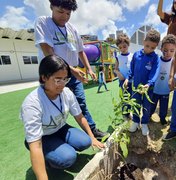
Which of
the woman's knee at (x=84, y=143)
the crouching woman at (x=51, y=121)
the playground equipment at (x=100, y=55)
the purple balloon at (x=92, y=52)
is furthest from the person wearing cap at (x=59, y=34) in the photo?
the purple balloon at (x=92, y=52)

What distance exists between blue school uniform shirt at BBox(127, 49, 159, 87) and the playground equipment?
5624 millimetres

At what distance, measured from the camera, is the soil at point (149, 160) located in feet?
6.61

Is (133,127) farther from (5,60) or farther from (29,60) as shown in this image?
(29,60)

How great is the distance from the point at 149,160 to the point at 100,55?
748cm

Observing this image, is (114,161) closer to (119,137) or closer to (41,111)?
(119,137)

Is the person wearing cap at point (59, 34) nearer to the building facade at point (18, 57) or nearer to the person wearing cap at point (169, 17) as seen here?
the person wearing cap at point (169, 17)

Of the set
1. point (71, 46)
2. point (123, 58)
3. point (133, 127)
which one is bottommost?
point (133, 127)

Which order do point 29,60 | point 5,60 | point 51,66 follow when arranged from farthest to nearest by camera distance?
point 29,60 → point 5,60 → point 51,66

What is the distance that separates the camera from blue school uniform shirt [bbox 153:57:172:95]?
2475 millimetres

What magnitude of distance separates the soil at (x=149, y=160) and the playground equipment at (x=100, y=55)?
5.88 metres

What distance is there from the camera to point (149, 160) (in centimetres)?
222

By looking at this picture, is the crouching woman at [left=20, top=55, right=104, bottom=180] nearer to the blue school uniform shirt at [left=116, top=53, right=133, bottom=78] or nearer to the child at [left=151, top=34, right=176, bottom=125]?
the child at [left=151, top=34, right=176, bottom=125]

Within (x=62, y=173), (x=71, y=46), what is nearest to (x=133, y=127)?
(x=62, y=173)

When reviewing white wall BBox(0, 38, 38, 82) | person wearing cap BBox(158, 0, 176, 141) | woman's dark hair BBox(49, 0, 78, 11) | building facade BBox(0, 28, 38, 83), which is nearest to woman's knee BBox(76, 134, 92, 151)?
person wearing cap BBox(158, 0, 176, 141)
